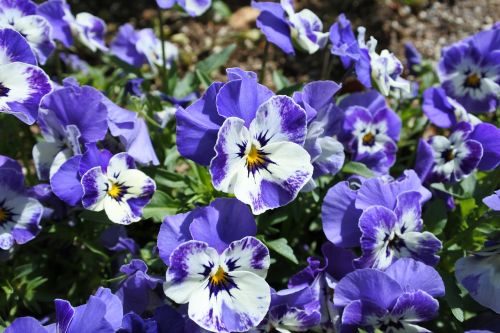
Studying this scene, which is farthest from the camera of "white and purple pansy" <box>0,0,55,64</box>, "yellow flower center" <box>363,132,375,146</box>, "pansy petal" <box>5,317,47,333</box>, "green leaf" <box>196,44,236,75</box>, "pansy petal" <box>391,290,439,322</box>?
"green leaf" <box>196,44,236,75</box>

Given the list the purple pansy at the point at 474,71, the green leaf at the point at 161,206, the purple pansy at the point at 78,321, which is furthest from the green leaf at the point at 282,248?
the purple pansy at the point at 474,71

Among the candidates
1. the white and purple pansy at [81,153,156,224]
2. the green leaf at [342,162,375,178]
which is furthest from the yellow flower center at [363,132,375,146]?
the white and purple pansy at [81,153,156,224]

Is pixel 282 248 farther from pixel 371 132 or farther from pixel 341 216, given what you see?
pixel 371 132

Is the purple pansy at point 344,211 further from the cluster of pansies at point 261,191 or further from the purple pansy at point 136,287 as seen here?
the purple pansy at point 136,287

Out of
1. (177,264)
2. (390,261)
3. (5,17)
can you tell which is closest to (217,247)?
(177,264)

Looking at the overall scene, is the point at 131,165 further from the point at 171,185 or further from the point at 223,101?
the point at 223,101

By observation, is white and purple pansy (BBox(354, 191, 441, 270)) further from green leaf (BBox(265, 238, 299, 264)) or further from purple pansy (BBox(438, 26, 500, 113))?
purple pansy (BBox(438, 26, 500, 113))

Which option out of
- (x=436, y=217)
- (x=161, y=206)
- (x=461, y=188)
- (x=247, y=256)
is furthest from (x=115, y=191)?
(x=461, y=188)
